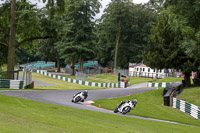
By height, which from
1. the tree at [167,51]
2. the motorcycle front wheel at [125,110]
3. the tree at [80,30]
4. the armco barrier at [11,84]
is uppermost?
the tree at [80,30]

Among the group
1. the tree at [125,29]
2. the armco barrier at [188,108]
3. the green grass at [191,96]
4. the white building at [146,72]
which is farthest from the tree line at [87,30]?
the white building at [146,72]

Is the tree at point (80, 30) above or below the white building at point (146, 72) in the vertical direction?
above

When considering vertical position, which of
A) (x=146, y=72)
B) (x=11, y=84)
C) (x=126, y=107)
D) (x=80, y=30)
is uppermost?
(x=80, y=30)

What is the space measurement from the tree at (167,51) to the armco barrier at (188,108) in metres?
6.39

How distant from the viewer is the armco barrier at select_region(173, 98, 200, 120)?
19.6 m

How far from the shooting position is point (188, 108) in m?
21.2

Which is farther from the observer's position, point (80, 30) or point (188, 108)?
point (80, 30)

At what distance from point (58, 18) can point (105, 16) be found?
46065mm

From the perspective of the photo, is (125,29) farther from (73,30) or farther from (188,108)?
(188,108)

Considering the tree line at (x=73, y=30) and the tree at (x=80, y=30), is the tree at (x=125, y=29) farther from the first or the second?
the tree at (x=80, y=30)

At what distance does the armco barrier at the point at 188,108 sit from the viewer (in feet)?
64.2

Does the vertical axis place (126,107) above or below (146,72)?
below

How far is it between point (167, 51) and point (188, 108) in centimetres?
969

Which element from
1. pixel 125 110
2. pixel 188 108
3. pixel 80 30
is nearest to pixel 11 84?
pixel 125 110
